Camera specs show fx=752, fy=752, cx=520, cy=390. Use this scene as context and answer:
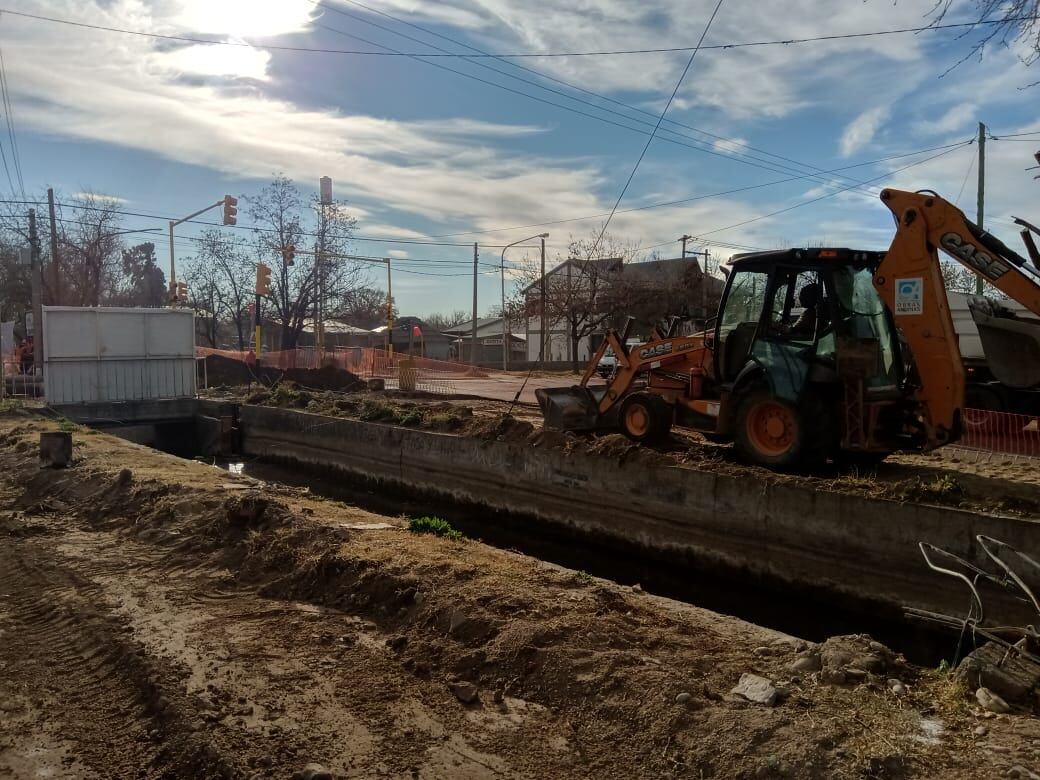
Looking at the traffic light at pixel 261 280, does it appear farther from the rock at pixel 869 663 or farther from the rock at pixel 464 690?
the rock at pixel 869 663

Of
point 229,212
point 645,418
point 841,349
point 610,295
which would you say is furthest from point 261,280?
point 841,349

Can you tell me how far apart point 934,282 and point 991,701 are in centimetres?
575

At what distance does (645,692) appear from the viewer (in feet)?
12.9

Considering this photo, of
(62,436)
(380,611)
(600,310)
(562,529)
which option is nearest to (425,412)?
(562,529)

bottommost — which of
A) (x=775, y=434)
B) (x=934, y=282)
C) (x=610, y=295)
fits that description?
(x=775, y=434)

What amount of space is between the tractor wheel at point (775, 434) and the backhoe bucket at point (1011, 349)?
5.37 m

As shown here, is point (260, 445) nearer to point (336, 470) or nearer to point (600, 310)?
point (336, 470)

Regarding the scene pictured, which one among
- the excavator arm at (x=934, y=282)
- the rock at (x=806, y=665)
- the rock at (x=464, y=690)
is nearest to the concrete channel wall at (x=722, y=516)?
the excavator arm at (x=934, y=282)

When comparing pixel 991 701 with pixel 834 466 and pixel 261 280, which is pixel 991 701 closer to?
pixel 834 466

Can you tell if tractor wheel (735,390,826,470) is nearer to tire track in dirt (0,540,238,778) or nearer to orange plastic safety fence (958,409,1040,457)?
orange plastic safety fence (958,409,1040,457)

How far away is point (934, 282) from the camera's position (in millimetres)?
8367

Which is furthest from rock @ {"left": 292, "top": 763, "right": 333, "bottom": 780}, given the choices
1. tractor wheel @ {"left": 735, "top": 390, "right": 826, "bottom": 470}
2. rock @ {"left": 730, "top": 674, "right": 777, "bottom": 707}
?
tractor wheel @ {"left": 735, "top": 390, "right": 826, "bottom": 470}

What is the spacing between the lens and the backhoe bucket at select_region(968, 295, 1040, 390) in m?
12.2

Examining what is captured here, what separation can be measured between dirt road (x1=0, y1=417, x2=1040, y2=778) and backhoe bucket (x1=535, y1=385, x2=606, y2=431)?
18.9 feet
